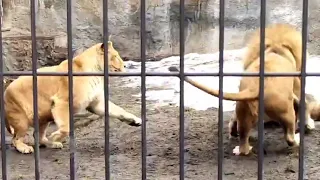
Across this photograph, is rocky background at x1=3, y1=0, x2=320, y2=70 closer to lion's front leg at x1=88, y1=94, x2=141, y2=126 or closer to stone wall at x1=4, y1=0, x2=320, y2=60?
stone wall at x1=4, y1=0, x2=320, y2=60

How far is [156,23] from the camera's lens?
320 inches

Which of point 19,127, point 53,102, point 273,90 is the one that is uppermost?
point 273,90

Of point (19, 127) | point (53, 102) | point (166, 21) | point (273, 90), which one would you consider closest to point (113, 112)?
point (53, 102)

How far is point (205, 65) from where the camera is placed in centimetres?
745

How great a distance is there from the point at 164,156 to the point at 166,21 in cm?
384

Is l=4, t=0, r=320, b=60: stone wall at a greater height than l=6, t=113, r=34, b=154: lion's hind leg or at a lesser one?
greater

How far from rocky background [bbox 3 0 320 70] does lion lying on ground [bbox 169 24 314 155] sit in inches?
129

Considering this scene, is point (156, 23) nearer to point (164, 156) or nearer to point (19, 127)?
point (19, 127)

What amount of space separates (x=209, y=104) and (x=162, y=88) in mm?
817

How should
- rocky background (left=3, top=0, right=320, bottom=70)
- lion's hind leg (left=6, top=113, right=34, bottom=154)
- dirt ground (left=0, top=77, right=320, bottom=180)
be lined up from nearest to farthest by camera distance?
1. dirt ground (left=0, top=77, right=320, bottom=180)
2. lion's hind leg (left=6, top=113, right=34, bottom=154)
3. rocky background (left=3, top=0, right=320, bottom=70)

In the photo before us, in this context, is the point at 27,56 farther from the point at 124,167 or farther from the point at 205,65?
the point at 124,167

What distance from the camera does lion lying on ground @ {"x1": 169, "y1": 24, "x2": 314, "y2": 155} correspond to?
13.5 ft

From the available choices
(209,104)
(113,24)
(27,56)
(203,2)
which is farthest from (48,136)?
(203,2)


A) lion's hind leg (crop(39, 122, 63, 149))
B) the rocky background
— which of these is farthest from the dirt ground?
the rocky background
